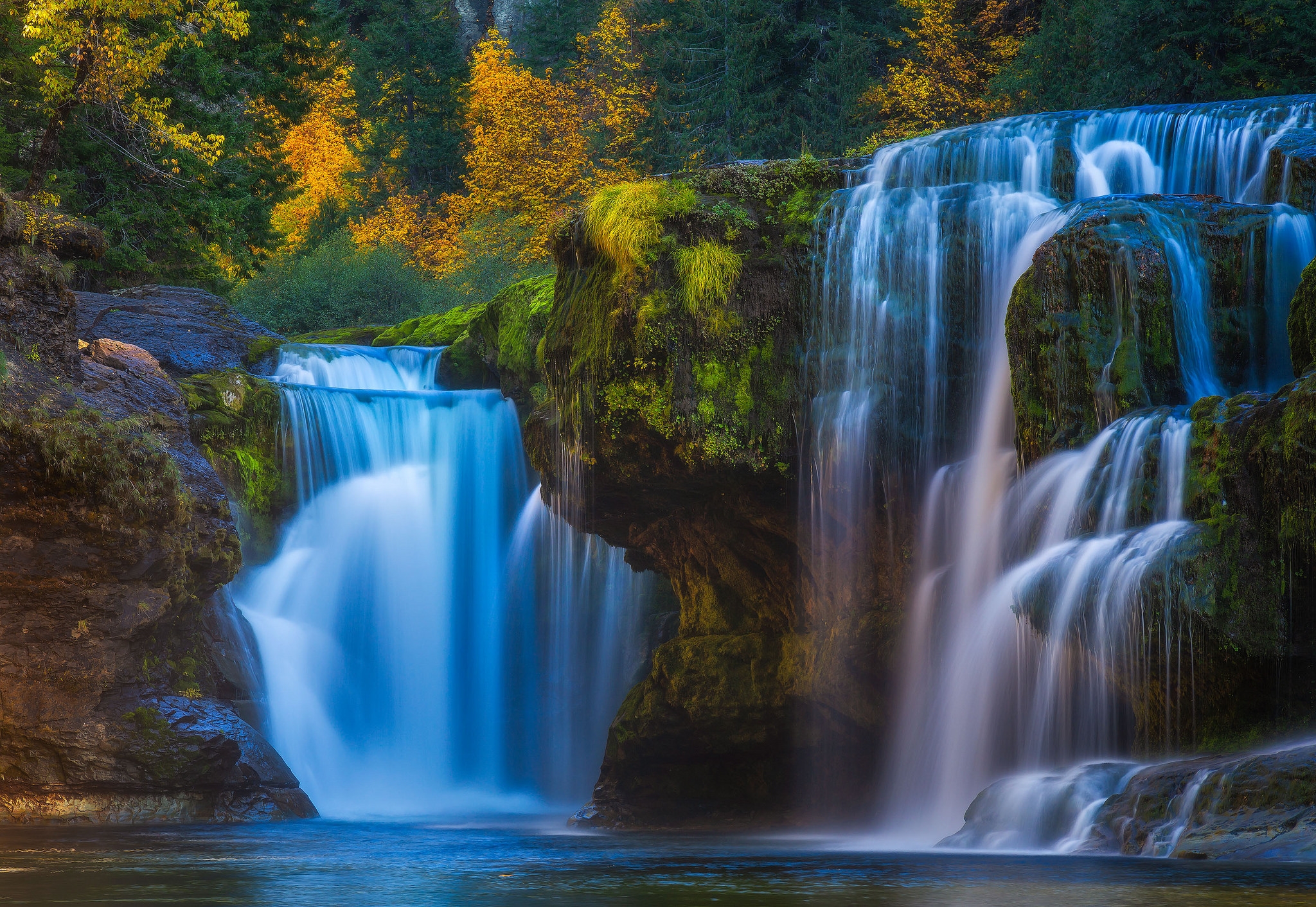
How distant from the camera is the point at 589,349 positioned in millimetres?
13711

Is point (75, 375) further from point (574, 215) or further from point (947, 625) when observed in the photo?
point (947, 625)

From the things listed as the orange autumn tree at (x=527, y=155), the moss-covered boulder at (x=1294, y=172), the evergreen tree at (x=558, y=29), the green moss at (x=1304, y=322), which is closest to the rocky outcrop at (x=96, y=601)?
the green moss at (x=1304, y=322)

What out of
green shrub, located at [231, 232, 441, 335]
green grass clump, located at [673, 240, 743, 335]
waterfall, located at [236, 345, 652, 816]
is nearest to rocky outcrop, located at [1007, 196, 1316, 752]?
green grass clump, located at [673, 240, 743, 335]

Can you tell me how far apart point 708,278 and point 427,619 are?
8284 mm

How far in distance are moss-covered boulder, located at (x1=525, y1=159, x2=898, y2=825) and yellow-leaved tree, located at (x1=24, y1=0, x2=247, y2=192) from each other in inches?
271

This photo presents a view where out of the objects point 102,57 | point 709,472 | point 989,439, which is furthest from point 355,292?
point 989,439

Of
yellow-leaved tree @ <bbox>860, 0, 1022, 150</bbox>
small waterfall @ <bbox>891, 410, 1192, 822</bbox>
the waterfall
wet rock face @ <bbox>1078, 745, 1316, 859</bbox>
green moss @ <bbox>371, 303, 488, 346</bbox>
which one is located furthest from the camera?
yellow-leaved tree @ <bbox>860, 0, 1022, 150</bbox>

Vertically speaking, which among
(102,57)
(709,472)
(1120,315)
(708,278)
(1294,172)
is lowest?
(709,472)

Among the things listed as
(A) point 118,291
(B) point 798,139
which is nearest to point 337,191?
(B) point 798,139

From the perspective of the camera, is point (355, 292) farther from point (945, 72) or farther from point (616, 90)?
point (945, 72)

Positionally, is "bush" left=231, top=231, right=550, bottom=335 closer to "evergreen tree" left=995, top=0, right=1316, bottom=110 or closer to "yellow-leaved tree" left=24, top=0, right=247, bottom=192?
"yellow-leaved tree" left=24, top=0, right=247, bottom=192

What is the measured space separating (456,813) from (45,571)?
5.99m

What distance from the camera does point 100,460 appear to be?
12.9 meters

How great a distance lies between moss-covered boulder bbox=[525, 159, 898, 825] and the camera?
13.3 meters
